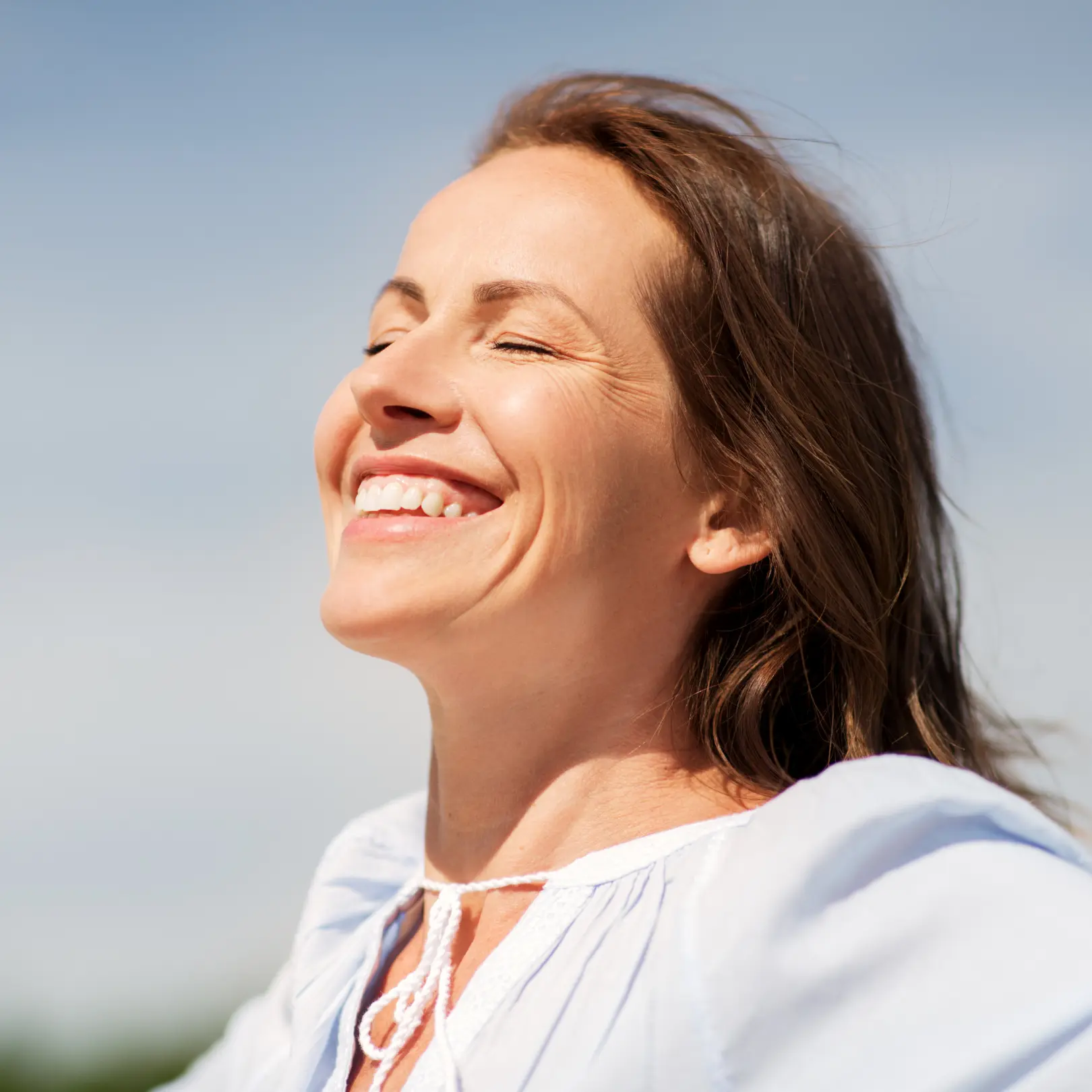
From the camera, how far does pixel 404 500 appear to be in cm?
216

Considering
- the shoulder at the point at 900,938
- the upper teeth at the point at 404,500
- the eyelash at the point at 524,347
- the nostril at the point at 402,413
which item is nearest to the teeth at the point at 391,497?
the upper teeth at the point at 404,500

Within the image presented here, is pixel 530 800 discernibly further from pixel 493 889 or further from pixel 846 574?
pixel 846 574

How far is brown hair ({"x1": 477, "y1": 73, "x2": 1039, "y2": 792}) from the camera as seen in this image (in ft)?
7.45

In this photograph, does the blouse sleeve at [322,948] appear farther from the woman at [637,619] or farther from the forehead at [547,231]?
the forehead at [547,231]

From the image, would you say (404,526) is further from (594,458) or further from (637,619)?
(637,619)

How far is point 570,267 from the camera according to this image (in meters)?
2.21

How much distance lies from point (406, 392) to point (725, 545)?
656 millimetres

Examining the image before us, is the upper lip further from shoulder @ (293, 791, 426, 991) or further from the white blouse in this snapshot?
shoulder @ (293, 791, 426, 991)

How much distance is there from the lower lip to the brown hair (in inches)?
18.9

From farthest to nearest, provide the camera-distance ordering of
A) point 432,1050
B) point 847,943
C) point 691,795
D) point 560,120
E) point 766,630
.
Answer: point 560,120, point 766,630, point 691,795, point 432,1050, point 847,943

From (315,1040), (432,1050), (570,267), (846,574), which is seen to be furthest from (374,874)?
(570,267)

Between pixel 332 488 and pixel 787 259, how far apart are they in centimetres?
101

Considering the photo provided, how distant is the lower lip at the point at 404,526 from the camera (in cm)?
212

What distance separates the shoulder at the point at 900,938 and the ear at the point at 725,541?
22.9 inches
